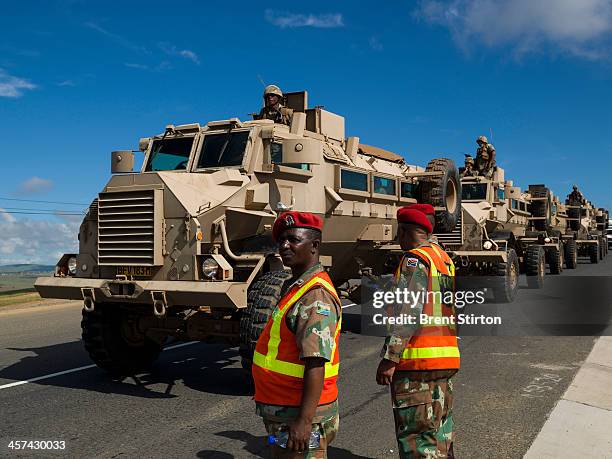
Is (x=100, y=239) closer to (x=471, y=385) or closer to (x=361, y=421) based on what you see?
(x=361, y=421)

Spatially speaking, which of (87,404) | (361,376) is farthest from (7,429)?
(361,376)

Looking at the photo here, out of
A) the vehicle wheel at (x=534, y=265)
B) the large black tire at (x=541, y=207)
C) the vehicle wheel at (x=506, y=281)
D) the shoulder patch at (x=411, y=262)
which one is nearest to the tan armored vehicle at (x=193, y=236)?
the shoulder patch at (x=411, y=262)

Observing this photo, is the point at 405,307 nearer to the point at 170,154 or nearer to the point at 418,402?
the point at 418,402

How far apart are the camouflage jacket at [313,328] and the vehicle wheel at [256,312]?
276cm

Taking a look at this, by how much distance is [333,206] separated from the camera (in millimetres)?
7965

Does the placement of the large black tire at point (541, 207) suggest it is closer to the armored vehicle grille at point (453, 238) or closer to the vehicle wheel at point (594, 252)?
the armored vehicle grille at point (453, 238)

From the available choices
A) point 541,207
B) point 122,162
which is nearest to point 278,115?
point 122,162

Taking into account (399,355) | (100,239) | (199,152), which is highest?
(199,152)

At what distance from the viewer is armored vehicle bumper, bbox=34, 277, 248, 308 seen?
5492mm

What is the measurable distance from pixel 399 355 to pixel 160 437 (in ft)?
8.15

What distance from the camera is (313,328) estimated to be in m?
2.50

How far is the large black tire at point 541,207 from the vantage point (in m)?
20.0

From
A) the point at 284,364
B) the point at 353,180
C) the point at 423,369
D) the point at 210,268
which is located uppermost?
the point at 353,180

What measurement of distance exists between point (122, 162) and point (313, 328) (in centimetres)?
586
